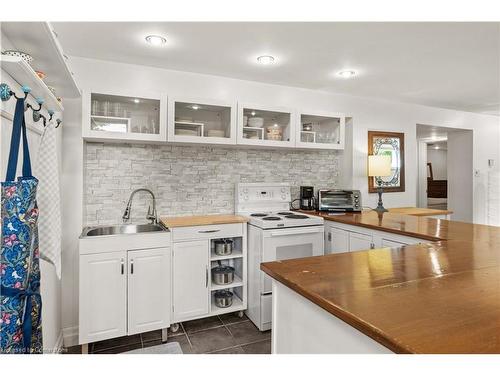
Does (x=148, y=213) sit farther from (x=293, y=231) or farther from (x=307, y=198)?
(x=307, y=198)

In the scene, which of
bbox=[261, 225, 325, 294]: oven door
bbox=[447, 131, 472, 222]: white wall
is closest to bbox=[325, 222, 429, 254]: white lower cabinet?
bbox=[261, 225, 325, 294]: oven door

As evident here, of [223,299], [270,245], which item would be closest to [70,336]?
[223,299]

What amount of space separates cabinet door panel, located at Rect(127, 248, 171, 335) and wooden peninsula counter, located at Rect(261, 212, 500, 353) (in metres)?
1.36

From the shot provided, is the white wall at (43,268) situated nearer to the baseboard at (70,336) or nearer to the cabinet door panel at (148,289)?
the baseboard at (70,336)

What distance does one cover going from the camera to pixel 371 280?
1.05 meters

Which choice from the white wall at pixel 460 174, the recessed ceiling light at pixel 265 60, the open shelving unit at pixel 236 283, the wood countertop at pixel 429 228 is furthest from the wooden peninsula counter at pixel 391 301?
the white wall at pixel 460 174

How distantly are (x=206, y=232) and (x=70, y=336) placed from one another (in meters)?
1.38

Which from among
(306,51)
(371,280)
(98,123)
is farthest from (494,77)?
(98,123)

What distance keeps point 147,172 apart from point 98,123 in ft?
2.01

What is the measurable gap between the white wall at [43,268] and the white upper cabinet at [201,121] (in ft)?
3.05

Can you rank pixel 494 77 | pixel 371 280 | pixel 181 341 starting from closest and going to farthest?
pixel 371 280 → pixel 181 341 → pixel 494 77

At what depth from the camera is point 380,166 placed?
346cm
